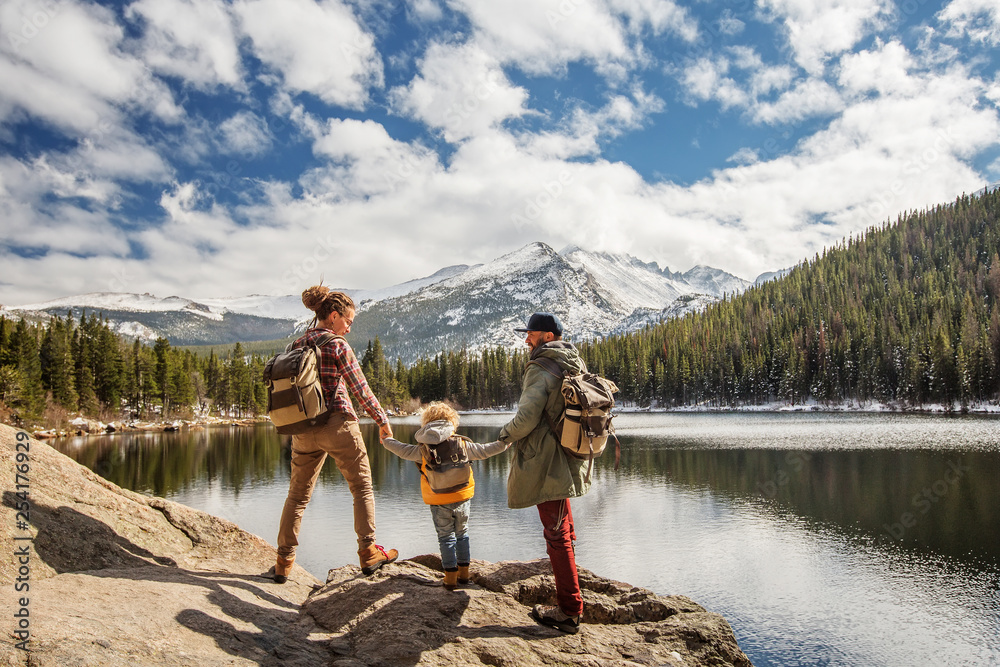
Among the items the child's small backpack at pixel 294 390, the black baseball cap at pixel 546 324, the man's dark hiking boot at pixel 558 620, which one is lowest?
the man's dark hiking boot at pixel 558 620

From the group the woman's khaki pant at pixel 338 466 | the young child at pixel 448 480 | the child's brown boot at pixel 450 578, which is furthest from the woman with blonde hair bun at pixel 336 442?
the child's brown boot at pixel 450 578

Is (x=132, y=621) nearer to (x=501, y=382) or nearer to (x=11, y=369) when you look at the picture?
(x=11, y=369)

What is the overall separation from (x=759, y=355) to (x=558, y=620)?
121751 millimetres

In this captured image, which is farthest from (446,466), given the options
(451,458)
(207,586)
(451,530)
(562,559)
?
(207,586)

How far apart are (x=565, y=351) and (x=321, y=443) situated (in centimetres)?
283

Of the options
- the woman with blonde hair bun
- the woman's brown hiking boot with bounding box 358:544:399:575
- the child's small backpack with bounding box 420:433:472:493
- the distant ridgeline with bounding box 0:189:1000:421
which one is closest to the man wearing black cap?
the child's small backpack with bounding box 420:433:472:493

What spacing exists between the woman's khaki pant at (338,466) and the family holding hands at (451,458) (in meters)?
0.01

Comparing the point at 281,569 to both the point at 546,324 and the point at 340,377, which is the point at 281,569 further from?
the point at 546,324

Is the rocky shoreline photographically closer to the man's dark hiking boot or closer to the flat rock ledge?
the flat rock ledge

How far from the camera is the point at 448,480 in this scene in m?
5.98

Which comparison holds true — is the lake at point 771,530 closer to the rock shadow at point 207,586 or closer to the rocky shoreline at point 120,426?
the rock shadow at point 207,586

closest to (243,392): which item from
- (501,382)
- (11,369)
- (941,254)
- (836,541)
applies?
(11,369)

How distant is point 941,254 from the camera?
538 feet

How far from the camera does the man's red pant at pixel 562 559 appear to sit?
211 inches
